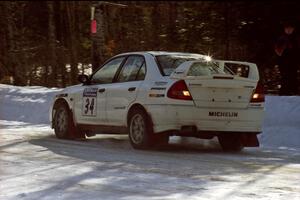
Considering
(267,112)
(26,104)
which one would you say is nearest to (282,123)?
(267,112)

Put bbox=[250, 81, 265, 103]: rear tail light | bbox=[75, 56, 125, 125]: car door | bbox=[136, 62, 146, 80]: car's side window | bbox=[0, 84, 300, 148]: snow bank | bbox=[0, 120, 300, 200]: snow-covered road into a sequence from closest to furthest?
bbox=[0, 120, 300, 200]: snow-covered road < bbox=[250, 81, 265, 103]: rear tail light < bbox=[136, 62, 146, 80]: car's side window < bbox=[75, 56, 125, 125]: car door < bbox=[0, 84, 300, 148]: snow bank

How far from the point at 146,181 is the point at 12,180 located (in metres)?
1.52

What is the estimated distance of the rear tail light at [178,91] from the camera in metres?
9.96

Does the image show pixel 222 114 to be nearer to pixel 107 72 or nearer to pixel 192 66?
pixel 192 66

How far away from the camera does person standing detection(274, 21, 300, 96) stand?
17578 millimetres

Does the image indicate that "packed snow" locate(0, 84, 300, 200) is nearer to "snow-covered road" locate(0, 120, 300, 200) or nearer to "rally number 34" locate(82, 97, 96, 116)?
"snow-covered road" locate(0, 120, 300, 200)

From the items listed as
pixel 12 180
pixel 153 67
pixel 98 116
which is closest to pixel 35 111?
pixel 98 116

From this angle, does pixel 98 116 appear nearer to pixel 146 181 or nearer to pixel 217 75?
pixel 217 75

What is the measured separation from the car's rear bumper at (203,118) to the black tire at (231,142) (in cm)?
40

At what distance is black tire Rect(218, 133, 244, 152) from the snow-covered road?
0.17m

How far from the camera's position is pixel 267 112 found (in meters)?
13.8

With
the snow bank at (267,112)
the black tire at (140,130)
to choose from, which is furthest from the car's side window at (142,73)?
the snow bank at (267,112)

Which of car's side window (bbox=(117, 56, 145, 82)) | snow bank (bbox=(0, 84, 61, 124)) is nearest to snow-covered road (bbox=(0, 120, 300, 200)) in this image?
car's side window (bbox=(117, 56, 145, 82))

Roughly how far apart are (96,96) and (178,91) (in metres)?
2.13
